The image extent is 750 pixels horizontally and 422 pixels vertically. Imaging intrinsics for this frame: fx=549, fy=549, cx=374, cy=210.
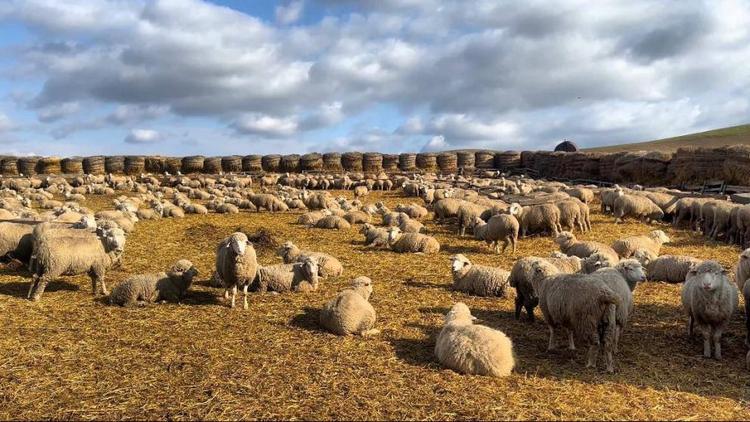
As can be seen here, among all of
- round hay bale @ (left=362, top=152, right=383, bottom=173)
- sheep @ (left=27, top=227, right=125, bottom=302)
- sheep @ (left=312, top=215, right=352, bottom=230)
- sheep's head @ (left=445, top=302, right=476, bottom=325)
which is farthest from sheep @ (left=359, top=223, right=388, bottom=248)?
round hay bale @ (left=362, top=152, right=383, bottom=173)

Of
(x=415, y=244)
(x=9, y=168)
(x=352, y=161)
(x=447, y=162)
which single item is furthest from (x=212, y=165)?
(x=415, y=244)

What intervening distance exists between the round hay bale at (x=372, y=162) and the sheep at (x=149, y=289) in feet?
115

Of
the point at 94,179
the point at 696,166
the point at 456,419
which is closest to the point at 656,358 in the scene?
the point at 456,419

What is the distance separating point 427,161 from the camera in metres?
44.8

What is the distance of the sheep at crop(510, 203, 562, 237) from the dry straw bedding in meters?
5.53

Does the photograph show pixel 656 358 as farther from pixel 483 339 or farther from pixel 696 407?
pixel 483 339

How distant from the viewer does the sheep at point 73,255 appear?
891 cm

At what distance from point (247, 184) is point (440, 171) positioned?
15.6m

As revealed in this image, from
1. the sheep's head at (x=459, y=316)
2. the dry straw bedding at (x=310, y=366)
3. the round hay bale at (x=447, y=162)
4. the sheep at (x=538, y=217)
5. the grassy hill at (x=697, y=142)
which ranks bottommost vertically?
the dry straw bedding at (x=310, y=366)

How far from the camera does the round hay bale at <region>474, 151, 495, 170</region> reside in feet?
148

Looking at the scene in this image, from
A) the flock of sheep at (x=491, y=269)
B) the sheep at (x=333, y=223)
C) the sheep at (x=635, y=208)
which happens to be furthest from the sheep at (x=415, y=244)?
the sheep at (x=635, y=208)

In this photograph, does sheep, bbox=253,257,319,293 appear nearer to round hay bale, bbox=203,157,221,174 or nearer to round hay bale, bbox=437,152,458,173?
round hay bale, bbox=437,152,458,173

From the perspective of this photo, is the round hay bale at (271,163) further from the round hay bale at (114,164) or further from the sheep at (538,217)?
the sheep at (538,217)

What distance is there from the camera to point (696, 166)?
27953mm
